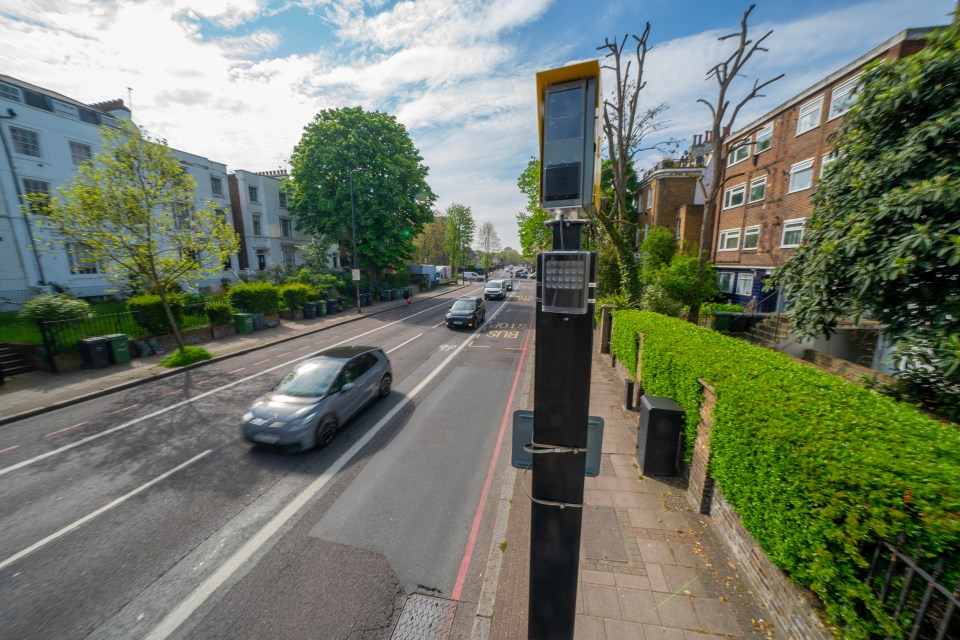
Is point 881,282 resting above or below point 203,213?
below

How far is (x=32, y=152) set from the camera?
64.8ft

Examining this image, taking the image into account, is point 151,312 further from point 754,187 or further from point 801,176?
point 754,187

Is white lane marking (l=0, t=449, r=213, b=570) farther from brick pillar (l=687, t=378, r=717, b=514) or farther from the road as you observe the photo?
brick pillar (l=687, t=378, r=717, b=514)

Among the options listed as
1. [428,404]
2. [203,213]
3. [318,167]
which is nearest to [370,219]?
[318,167]

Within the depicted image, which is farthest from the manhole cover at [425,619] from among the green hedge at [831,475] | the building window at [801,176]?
the building window at [801,176]

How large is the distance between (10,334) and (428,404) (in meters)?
16.9

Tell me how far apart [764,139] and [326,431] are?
27.0 meters

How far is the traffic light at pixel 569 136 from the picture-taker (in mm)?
2225

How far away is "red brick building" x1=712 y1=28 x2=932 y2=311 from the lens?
51.3 ft

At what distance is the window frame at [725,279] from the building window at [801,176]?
624cm

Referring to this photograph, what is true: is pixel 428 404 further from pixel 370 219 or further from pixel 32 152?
pixel 32 152

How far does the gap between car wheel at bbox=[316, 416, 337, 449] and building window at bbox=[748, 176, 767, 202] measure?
25.1 meters

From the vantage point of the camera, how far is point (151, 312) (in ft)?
46.5

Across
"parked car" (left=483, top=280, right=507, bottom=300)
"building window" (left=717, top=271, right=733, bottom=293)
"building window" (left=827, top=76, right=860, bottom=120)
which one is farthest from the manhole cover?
"parked car" (left=483, top=280, right=507, bottom=300)
